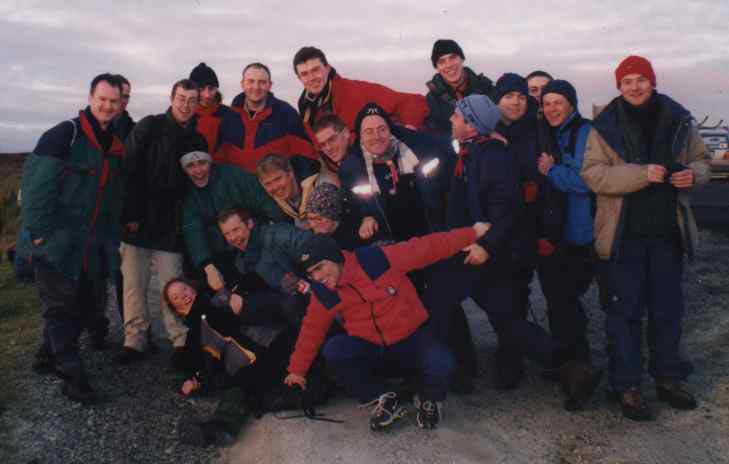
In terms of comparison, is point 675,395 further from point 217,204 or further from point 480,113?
point 217,204

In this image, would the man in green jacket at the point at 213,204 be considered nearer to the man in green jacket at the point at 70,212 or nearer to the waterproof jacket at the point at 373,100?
the man in green jacket at the point at 70,212

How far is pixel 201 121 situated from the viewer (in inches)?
263

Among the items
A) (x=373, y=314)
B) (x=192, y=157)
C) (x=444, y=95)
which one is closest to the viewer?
(x=373, y=314)

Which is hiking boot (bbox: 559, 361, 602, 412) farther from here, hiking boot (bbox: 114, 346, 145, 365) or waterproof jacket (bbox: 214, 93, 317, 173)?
hiking boot (bbox: 114, 346, 145, 365)

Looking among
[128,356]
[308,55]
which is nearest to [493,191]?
[308,55]

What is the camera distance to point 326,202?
5188 mm

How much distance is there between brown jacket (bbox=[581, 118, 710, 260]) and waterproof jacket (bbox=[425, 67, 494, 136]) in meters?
1.71

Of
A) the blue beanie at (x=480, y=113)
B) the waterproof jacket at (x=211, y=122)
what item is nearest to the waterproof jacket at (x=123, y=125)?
the waterproof jacket at (x=211, y=122)

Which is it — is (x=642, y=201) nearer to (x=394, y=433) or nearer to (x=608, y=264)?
(x=608, y=264)

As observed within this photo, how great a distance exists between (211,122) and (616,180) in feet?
13.6

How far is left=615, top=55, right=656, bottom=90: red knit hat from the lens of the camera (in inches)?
187

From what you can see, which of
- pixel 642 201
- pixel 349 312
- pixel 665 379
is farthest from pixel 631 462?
pixel 349 312

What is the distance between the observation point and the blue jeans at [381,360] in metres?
4.70

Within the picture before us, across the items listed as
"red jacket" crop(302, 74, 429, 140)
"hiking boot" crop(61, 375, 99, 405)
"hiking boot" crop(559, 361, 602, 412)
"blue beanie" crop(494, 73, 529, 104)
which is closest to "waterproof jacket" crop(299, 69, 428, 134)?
"red jacket" crop(302, 74, 429, 140)
